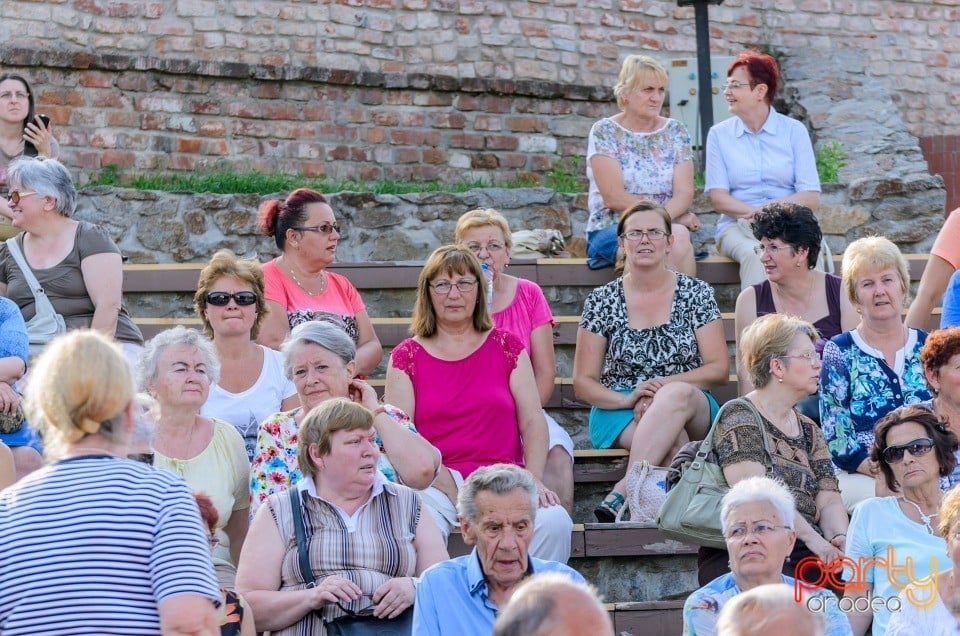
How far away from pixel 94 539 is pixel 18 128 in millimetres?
5224

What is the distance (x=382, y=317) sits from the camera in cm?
761

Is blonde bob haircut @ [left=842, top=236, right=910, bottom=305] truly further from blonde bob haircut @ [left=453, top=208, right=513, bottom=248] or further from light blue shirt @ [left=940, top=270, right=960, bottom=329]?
blonde bob haircut @ [left=453, top=208, right=513, bottom=248]

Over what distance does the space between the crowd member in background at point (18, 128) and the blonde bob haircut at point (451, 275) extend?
2.69 meters

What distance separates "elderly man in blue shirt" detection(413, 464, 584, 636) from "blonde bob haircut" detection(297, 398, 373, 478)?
42 centimetres

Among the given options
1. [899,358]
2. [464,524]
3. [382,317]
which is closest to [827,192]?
[382,317]

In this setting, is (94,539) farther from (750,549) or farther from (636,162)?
(636,162)

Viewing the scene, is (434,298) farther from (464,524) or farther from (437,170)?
(437,170)

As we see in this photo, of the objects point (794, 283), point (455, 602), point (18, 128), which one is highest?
point (18, 128)

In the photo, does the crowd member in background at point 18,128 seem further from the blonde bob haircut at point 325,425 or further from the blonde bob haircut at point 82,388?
the blonde bob haircut at point 82,388

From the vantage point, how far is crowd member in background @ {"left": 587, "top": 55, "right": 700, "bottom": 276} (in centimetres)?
741

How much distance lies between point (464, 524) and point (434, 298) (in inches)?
62.4

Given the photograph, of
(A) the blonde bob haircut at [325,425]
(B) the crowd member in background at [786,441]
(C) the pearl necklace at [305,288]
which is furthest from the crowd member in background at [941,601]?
(C) the pearl necklace at [305,288]

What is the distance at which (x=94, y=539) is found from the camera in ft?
9.63

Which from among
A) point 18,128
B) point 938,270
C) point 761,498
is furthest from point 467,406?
point 18,128
